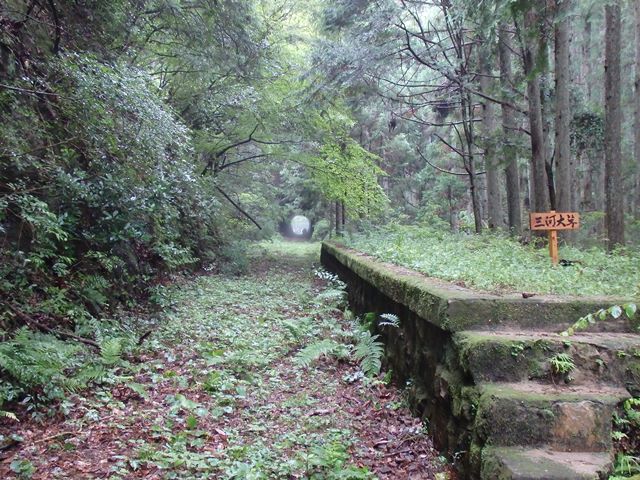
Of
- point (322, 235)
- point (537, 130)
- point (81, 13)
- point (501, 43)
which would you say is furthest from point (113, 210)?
point (322, 235)

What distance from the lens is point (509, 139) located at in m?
11.2

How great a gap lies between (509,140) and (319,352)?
8001 millimetres

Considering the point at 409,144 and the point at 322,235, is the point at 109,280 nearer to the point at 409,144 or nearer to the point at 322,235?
the point at 409,144

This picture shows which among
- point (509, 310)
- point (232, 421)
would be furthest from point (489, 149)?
point (232, 421)

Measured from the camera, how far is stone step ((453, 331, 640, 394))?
3084mm

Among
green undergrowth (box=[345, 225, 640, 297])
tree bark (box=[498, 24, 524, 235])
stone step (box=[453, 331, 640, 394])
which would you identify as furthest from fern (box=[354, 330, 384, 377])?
tree bark (box=[498, 24, 524, 235])

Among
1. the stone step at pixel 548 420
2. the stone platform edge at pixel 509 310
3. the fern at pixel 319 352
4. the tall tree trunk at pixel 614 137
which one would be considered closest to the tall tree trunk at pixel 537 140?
the tall tree trunk at pixel 614 137

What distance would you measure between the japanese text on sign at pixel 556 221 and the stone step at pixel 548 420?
3.31 metres

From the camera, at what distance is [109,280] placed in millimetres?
7184

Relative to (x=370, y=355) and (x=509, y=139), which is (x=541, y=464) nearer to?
(x=370, y=355)

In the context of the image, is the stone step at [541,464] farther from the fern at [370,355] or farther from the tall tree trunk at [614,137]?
the tall tree trunk at [614,137]

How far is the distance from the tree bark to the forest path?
697 cm

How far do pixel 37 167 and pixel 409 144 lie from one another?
59.7 ft

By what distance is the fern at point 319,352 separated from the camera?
5.64 metres
